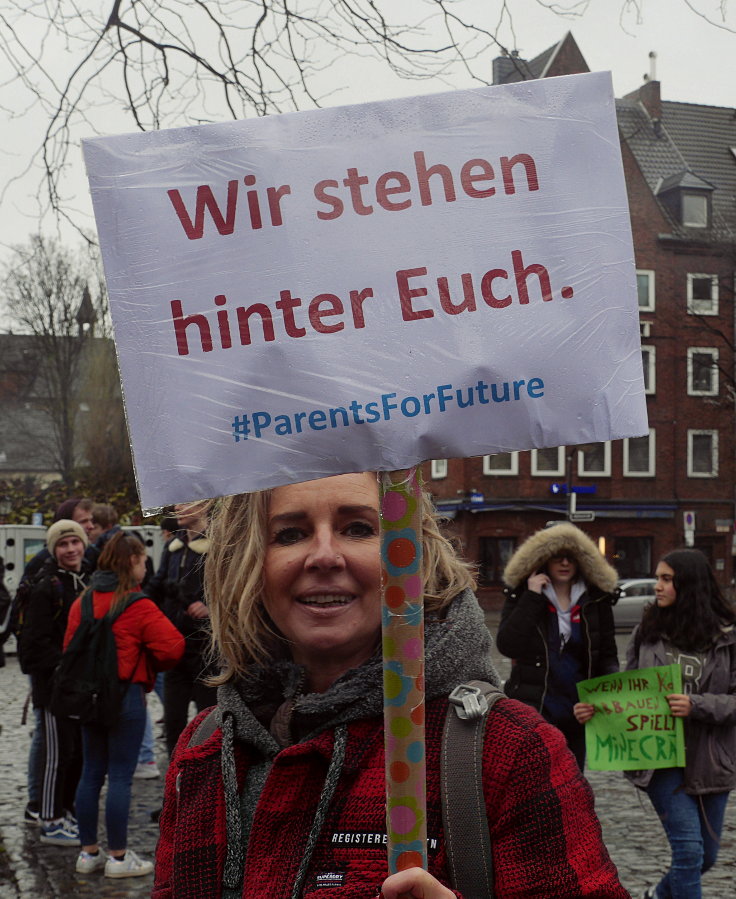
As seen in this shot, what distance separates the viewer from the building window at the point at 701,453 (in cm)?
4303

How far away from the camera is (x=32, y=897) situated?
20.1 feet

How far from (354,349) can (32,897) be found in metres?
5.20

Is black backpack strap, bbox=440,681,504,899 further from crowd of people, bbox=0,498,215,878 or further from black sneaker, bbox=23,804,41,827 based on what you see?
black sneaker, bbox=23,804,41,827

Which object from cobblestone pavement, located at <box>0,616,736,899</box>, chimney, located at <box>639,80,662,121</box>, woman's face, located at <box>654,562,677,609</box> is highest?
chimney, located at <box>639,80,662,121</box>

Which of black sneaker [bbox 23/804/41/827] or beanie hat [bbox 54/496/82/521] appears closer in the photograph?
black sneaker [bbox 23/804/41/827]

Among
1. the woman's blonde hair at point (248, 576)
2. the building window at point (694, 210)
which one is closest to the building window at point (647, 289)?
the building window at point (694, 210)

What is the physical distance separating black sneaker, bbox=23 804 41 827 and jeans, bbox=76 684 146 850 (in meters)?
1.12

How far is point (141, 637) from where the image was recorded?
6777mm

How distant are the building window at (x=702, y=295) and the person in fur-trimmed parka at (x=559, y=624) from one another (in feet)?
124

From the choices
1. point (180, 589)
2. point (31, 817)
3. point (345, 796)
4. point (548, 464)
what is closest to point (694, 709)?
point (180, 589)

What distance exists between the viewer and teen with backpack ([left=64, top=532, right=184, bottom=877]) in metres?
6.67

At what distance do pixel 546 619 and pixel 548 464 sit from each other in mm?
35653

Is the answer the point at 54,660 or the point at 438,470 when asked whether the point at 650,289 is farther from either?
the point at 54,660

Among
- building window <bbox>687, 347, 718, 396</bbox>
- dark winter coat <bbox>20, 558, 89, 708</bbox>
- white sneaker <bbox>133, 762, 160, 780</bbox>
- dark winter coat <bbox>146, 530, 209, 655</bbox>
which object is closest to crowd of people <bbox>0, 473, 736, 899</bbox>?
dark winter coat <bbox>20, 558, 89, 708</bbox>
